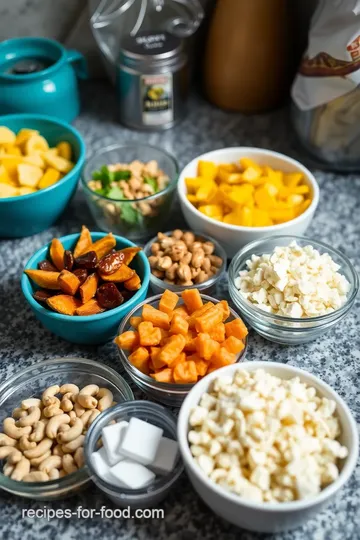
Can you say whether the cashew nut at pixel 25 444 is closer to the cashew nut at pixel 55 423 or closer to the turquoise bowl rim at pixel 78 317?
the cashew nut at pixel 55 423

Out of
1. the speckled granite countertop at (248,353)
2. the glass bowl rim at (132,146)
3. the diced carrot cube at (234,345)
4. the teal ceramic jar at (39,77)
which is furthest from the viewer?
the teal ceramic jar at (39,77)

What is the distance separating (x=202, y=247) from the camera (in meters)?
1.11

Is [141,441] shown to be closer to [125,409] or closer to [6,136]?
[125,409]

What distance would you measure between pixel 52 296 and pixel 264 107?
2.54 ft

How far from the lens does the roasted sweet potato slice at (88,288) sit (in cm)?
99

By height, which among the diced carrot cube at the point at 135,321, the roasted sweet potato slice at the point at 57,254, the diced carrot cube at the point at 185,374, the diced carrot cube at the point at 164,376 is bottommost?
the diced carrot cube at the point at 164,376

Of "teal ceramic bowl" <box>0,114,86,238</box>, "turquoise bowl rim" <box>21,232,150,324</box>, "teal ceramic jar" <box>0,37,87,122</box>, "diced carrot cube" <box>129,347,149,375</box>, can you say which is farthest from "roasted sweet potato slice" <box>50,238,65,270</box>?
"teal ceramic jar" <box>0,37,87,122</box>

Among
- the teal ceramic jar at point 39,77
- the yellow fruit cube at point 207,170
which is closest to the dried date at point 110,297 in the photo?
the yellow fruit cube at point 207,170

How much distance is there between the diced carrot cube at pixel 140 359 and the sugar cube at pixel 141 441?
0.08m

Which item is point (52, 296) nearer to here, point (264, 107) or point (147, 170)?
point (147, 170)

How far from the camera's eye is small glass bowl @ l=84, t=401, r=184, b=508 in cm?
80

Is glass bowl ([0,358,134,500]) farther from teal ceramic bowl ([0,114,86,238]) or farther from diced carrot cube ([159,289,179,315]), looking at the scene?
teal ceramic bowl ([0,114,86,238])

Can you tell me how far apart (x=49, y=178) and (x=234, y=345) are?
20.2 inches

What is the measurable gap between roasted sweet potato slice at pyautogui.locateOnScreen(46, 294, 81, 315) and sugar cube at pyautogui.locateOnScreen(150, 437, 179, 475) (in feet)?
0.82
